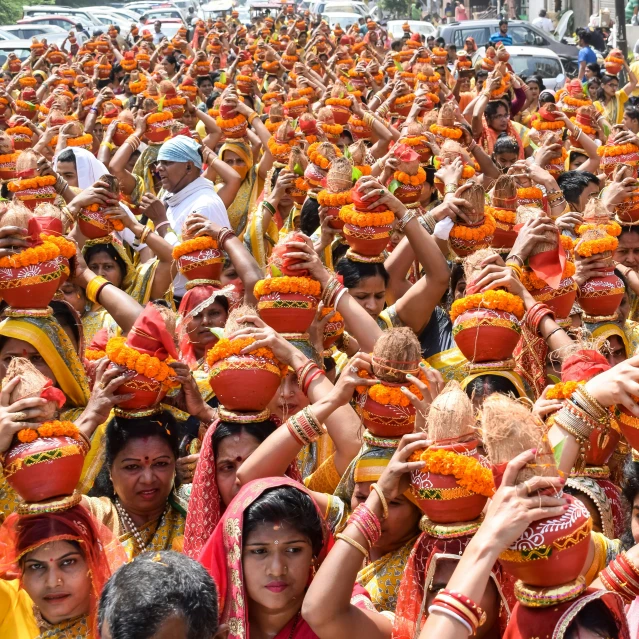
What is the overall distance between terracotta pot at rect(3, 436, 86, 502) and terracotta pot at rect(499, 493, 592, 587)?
1549 millimetres

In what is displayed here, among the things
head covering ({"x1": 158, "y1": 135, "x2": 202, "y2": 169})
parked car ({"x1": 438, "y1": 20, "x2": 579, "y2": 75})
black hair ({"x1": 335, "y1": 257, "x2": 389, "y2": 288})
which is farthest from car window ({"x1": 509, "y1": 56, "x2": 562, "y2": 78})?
black hair ({"x1": 335, "y1": 257, "x2": 389, "y2": 288})

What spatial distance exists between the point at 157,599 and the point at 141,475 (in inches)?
72.9

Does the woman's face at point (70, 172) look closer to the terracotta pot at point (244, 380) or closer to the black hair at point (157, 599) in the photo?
the terracotta pot at point (244, 380)

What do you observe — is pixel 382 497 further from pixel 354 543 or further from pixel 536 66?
pixel 536 66

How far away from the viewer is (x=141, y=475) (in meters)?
4.22

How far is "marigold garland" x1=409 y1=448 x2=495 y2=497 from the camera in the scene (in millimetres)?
2865

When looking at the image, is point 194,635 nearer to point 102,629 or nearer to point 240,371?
point 102,629

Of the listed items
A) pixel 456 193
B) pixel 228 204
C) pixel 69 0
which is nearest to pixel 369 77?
pixel 228 204

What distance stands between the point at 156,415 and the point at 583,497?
5.26ft

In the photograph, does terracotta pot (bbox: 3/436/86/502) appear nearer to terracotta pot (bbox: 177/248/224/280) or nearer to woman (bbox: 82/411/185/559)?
woman (bbox: 82/411/185/559)

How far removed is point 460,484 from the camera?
2.89 metres

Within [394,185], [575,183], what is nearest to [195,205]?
[394,185]

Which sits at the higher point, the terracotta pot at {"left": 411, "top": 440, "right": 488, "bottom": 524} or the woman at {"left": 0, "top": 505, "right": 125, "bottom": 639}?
the terracotta pot at {"left": 411, "top": 440, "right": 488, "bottom": 524}

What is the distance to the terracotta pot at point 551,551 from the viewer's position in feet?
8.37
